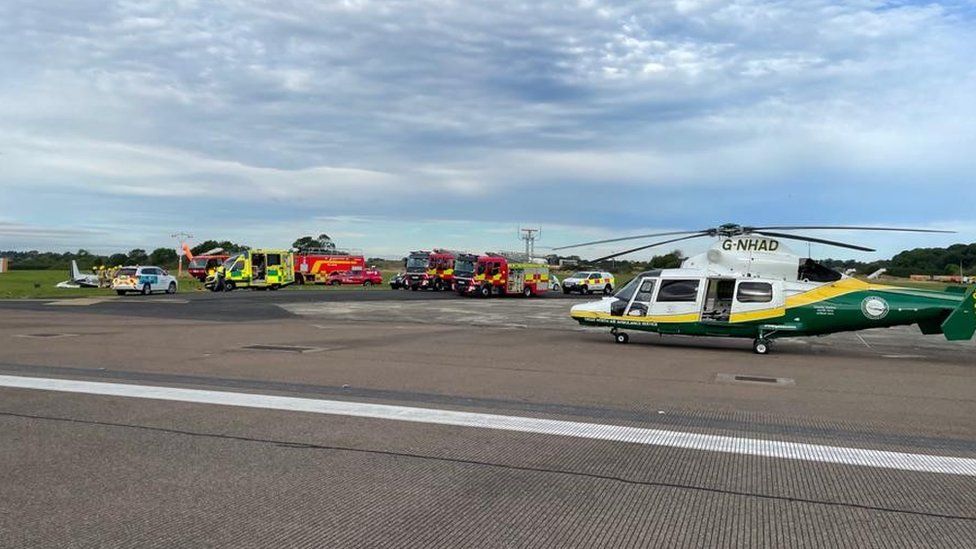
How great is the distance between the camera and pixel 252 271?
162 feet

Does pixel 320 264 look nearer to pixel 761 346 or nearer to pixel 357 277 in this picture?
pixel 357 277

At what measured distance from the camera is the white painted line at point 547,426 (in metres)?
6.57

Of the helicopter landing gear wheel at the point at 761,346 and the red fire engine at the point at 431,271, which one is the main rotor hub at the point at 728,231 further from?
the red fire engine at the point at 431,271

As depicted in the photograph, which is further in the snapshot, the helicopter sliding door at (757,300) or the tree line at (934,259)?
the tree line at (934,259)

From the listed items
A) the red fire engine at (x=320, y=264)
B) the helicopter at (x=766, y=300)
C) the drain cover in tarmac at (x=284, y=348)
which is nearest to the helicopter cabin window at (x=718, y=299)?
the helicopter at (x=766, y=300)

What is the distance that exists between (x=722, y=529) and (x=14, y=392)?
8769mm

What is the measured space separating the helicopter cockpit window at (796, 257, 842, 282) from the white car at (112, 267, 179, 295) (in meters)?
37.1

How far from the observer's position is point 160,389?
376 inches

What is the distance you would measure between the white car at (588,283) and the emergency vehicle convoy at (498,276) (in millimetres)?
6778

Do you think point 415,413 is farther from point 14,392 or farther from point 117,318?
point 117,318

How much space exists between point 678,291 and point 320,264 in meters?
47.9

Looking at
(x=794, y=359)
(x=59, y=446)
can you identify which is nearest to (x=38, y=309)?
(x=59, y=446)

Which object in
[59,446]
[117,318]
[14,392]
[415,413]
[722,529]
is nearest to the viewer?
[722,529]

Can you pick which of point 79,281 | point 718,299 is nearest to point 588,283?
point 718,299
